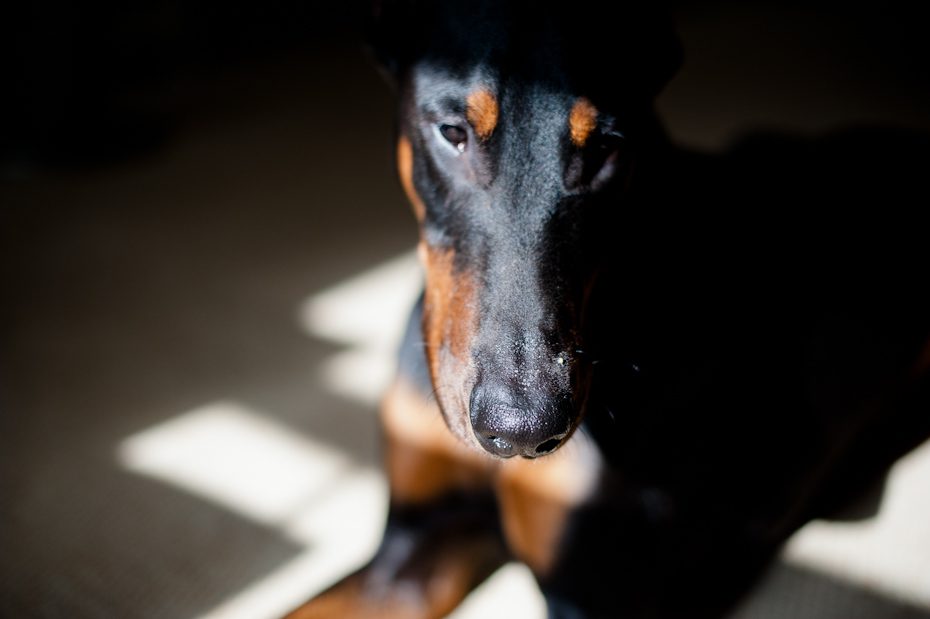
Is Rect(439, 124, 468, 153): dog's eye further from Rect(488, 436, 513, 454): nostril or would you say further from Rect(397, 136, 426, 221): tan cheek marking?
Rect(488, 436, 513, 454): nostril

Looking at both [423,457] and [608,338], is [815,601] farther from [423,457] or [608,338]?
[423,457]

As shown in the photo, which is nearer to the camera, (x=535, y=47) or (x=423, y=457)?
(x=535, y=47)

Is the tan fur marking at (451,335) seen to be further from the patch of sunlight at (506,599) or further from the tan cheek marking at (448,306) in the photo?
the patch of sunlight at (506,599)

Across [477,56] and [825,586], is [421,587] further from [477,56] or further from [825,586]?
[477,56]

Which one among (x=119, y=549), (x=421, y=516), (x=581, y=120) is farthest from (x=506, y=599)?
(x=581, y=120)

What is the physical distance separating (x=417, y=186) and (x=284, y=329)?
92cm

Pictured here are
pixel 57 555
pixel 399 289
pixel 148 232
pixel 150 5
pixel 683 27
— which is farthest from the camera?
pixel 683 27

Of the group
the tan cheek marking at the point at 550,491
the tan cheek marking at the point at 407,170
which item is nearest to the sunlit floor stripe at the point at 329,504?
the tan cheek marking at the point at 550,491

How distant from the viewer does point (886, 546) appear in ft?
4.90

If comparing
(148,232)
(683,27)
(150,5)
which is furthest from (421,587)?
(683,27)

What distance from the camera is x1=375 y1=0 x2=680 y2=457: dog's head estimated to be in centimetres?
101

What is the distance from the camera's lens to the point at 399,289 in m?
2.18

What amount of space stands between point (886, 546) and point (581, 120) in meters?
0.97

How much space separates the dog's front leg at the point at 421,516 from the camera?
1316 millimetres
